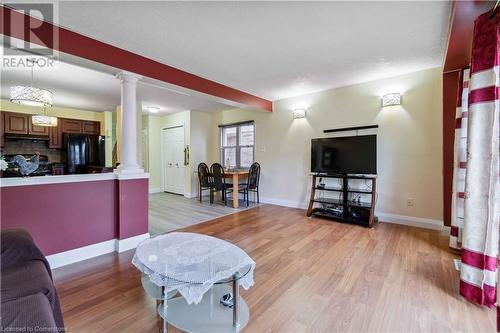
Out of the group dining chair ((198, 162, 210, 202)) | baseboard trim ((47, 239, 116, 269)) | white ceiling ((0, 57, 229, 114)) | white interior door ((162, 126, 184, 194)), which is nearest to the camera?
baseboard trim ((47, 239, 116, 269))

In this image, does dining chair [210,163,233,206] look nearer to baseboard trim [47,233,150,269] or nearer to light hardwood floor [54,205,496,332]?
light hardwood floor [54,205,496,332]

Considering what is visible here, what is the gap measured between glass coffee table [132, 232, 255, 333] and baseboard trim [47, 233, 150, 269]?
1290 millimetres

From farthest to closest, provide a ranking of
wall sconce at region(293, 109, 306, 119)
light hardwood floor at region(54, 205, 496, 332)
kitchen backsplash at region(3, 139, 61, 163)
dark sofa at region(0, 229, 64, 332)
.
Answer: kitchen backsplash at region(3, 139, 61, 163)
wall sconce at region(293, 109, 306, 119)
light hardwood floor at region(54, 205, 496, 332)
dark sofa at region(0, 229, 64, 332)

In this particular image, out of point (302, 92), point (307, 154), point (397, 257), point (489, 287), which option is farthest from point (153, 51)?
point (489, 287)

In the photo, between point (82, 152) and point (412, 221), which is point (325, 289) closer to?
point (412, 221)

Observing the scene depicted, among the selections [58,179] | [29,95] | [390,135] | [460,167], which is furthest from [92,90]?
[460,167]

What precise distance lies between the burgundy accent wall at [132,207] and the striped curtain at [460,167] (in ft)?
12.6

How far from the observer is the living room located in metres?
1.50

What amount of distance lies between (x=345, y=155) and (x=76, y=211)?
390cm

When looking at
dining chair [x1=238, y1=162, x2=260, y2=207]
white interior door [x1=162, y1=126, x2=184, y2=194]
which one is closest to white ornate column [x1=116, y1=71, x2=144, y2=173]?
dining chair [x1=238, y1=162, x2=260, y2=207]

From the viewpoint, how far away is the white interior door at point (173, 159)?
6.40 metres

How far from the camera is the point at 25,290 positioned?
1024 mm

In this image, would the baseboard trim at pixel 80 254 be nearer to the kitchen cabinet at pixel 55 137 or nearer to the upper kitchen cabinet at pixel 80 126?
the kitchen cabinet at pixel 55 137

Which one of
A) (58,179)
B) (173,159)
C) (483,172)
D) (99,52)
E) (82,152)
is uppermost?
(99,52)
